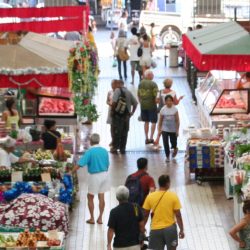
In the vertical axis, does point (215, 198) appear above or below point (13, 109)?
below

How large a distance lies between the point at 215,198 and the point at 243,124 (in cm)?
190

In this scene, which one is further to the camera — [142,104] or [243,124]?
[142,104]

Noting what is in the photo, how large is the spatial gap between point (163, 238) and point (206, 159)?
5.20 meters

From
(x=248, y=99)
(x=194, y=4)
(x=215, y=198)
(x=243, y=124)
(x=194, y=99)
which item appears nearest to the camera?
(x=215, y=198)

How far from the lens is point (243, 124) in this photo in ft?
65.5

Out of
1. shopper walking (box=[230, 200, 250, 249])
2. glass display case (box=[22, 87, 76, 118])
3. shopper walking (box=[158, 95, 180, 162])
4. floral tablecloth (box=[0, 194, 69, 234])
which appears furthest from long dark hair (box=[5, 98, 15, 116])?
shopper walking (box=[230, 200, 250, 249])

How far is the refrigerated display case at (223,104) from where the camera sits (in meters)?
21.4

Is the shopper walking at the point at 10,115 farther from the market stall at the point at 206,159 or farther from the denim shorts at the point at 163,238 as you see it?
the denim shorts at the point at 163,238

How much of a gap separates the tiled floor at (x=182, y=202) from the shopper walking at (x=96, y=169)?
36cm

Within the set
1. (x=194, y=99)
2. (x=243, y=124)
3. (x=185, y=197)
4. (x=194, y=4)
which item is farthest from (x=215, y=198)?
(x=194, y=4)

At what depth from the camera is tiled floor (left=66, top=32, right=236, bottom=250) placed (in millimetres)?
16375

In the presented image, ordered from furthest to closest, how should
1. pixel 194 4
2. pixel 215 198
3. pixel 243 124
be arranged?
pixel 194 4 → pixel 243 124 → pixel 215 198

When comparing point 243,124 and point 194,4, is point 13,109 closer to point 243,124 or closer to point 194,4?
point 243,124

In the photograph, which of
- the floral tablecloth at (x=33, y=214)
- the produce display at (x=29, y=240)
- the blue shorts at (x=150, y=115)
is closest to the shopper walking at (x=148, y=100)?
the blue shorts at (x=150, y=115)
